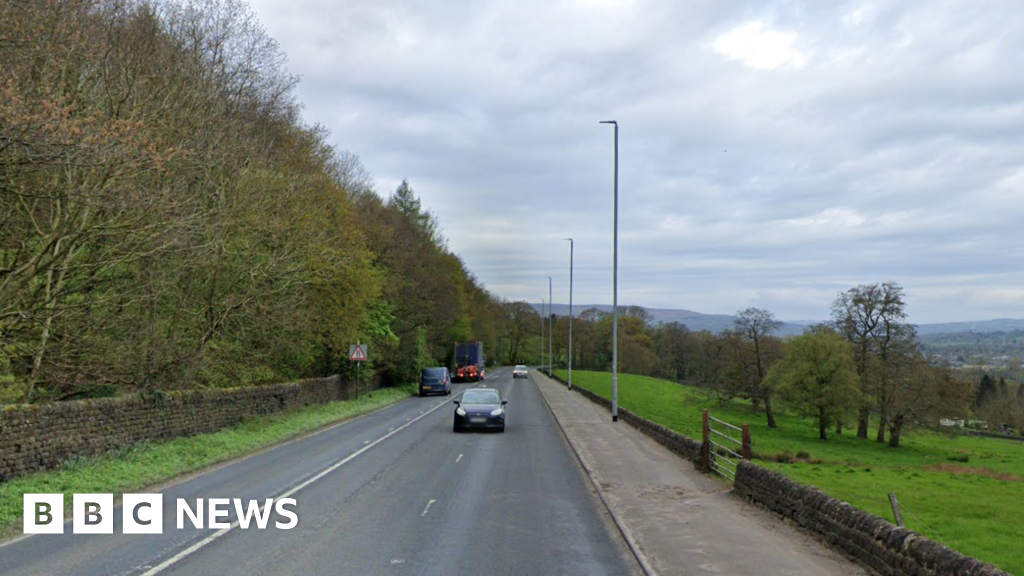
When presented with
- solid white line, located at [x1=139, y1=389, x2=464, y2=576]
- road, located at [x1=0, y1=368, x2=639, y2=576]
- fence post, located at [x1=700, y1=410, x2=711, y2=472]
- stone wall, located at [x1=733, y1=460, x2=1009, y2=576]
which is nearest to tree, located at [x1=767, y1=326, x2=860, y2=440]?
solid white line, located at [x1=139, y1=389, x2=464, y2=576]

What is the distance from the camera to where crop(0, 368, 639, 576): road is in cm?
831

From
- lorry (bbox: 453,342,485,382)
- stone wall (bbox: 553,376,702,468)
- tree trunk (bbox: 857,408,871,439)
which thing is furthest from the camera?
lorry (bbox: 453,342,485,382)

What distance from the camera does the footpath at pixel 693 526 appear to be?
850cm

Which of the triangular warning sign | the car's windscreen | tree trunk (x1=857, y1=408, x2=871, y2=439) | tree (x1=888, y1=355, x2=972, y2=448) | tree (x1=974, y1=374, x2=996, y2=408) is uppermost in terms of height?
the triangular warning sign

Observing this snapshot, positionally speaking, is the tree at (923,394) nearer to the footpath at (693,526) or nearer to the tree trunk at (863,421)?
the tree trunk at (863,421)

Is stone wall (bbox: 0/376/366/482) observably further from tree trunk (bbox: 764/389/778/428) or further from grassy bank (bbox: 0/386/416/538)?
tree trunk (bbox: 764/389/778/428)

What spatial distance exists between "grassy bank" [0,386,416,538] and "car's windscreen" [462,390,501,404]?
5.77 m

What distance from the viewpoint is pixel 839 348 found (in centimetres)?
5216

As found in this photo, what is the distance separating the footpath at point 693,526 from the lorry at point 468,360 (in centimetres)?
5061

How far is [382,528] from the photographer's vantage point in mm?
10281

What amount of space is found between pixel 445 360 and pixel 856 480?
64.9 m

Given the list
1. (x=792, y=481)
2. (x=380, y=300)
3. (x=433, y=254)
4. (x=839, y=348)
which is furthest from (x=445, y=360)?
(x=792, y=481)

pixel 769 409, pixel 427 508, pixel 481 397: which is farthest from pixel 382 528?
pixel 769 409

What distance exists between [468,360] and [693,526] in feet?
196
